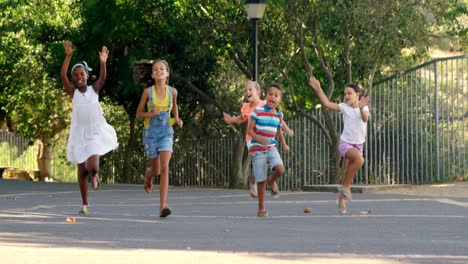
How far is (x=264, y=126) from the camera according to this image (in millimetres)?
14828

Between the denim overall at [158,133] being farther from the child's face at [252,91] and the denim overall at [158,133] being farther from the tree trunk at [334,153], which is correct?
the tree trunk at [334,153]

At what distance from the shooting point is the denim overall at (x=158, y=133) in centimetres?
1427

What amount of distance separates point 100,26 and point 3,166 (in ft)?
57.1

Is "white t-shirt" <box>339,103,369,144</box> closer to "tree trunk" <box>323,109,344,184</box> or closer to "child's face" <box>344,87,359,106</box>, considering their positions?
"child's face" <box>344,87,359,106</box>

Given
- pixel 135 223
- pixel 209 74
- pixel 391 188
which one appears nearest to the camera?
pixel 135 223

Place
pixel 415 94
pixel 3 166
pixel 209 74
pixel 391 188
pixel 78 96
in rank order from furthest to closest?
pixel 3 166 → pixel 209 74 → pixel 415 94 → pixel 391 188 → pixel 78 96

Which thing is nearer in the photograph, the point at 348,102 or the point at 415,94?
the point at 348,102

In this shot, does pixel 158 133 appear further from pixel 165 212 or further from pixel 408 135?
pixel 408 135

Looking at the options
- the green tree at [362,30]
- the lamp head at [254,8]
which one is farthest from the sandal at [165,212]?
the green tree at [362,30]

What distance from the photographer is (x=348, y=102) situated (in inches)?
611

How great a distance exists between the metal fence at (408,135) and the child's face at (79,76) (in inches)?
441

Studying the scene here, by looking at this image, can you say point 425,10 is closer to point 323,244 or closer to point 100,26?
point 100,26

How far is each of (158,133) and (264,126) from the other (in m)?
1.33

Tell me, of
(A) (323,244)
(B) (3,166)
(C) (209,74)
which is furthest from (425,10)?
(B) (3,166)
